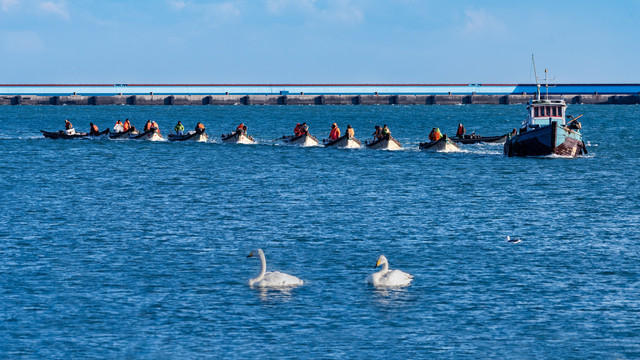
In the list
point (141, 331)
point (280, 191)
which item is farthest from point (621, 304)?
point (280, 191)

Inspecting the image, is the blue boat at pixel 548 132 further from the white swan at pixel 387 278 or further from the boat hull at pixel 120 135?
the white swan at pixel 387 278

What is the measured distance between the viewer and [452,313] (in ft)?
66.4

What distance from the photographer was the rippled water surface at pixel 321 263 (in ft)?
60.6

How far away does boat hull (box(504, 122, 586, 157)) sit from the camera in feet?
187

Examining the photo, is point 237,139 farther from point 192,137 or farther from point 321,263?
point 321,263

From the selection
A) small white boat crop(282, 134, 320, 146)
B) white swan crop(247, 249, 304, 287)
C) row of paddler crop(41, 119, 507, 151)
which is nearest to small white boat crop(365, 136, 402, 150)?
row of paddler crop(41, 119, 507, 151)

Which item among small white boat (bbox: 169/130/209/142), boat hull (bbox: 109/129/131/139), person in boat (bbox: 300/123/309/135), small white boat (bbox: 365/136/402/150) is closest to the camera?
small white boat (bbox: 365/136/402/150)

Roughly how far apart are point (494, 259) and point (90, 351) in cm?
1232

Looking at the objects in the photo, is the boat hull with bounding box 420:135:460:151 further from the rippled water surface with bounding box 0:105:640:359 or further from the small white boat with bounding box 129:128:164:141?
the small white boat with bounding box 129:128:164:141

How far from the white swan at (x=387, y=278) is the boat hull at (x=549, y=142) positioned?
3526 cm

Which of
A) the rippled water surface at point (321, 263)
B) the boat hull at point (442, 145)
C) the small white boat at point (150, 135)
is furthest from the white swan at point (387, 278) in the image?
the small white boat at point (150, 135)

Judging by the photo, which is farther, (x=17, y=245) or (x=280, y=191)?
(x=280, y=191)

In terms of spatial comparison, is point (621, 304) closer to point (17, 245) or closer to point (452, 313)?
point (452, 313)

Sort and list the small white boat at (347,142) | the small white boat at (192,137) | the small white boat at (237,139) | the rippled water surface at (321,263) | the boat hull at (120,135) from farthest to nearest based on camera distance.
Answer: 1. the boat hull at (120,135)
2. the small white boat at (192,137)
3. the small white boat at (237,139)
4. the small white boat at (347,142)
5. the rippled water surface at (321,263)
